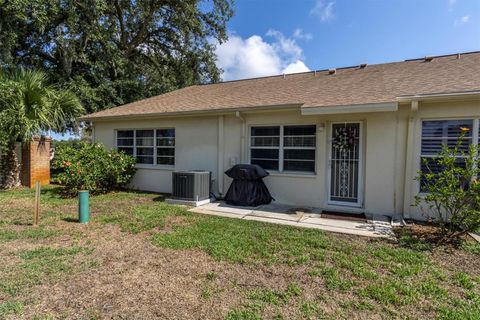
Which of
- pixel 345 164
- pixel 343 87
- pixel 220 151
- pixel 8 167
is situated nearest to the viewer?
pixel 345 164

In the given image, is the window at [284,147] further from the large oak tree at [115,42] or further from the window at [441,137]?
the large oak tree at [115,42]

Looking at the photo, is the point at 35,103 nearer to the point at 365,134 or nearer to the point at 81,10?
the point at 81,10

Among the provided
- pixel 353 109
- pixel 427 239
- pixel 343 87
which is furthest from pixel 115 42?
pixel 427 239

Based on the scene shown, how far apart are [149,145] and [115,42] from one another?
999cm

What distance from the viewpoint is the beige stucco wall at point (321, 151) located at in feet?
20.2

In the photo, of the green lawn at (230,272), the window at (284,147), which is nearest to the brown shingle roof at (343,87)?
the window at (284,147)

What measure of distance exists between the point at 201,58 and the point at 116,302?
16953 mm

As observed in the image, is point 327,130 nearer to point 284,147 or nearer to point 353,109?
point 353,109

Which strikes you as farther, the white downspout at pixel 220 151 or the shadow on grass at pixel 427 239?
the white downspout at pixel 220 151

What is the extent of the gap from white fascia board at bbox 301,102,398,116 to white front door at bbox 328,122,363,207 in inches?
31.8

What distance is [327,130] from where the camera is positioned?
23.1 feet

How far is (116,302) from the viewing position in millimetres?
2877

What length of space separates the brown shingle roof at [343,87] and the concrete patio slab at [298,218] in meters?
2.74

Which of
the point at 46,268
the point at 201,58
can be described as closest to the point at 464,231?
the point at 46,268
